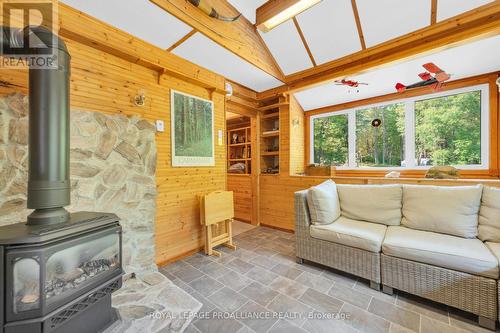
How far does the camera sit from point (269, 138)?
4.42 meters

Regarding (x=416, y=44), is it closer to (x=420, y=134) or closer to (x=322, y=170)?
(x=420, y=134)

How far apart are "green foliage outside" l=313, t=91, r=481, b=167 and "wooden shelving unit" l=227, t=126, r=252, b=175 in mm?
1587

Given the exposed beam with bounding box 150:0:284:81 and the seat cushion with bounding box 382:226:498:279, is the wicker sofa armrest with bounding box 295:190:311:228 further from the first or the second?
the exposed beam with bounding box 150:0:284:81

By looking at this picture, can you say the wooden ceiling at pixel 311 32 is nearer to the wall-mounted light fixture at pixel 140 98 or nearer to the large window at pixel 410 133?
the wall-mounted light fixture at pixel 140 98

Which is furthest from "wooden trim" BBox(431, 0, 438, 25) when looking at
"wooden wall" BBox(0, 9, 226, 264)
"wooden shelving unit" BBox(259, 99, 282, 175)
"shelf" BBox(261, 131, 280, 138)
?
"wooden wall" BBox(0, 9, 226, 264)

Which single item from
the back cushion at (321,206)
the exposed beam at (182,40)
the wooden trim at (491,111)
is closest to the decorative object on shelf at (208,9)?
the exposed beam at (182,40)

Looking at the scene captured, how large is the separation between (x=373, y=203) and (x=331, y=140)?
189 cm

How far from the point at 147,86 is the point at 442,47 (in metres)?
3.40

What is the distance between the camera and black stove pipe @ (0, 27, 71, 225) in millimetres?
1264

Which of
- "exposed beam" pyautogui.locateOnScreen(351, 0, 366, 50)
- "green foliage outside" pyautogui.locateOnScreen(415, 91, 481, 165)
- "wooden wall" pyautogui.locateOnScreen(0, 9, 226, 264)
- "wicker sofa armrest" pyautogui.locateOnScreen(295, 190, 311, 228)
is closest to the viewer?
"wooden wall" pyautogui.locateOnScreen(0, 9, 226, 264)

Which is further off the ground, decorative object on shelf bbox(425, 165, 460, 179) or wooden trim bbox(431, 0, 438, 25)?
wooden trim bbox(431, 0, 438, 25)

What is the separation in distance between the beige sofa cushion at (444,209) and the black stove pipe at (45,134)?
3150mm

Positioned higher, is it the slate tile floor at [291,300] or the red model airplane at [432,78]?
the red model airplane at [432,78]

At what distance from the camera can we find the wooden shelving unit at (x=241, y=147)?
453 centimetres
